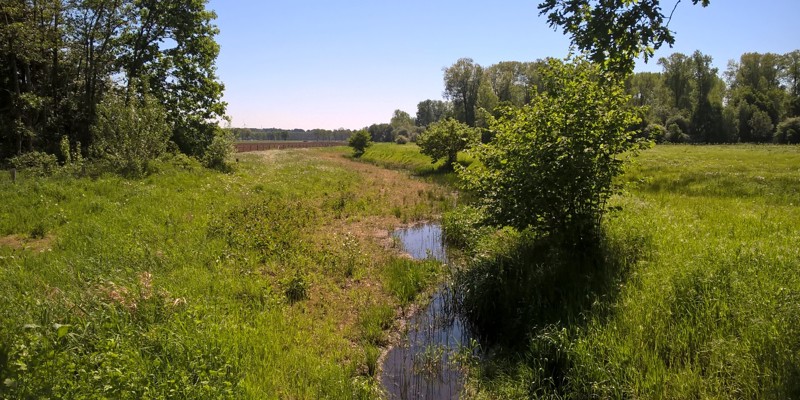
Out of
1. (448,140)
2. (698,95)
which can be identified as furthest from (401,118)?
(448,140)

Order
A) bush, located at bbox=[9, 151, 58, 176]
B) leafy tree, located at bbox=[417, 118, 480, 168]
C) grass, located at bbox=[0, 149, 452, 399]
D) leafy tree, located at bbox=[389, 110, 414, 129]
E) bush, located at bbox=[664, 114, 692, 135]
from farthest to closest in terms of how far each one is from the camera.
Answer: leafy tree, located at bbox=[389, 110, 414, 129] < bush, located at bbox=[664, 114, 692, 135] < leafy tree, located at bbox=[417, 118, 480, 168] < bush, located at bbox=[9, 151, 58, 176] < grass, located at bbox=[0, 149, 452, 399]

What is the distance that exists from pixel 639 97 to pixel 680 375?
334 ft

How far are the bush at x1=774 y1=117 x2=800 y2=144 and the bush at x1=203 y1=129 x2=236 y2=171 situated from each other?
76.5 meters

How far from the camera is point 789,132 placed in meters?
58.0

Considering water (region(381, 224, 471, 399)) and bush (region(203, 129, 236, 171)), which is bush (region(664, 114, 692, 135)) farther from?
water (region(381, 224, 471, 399))

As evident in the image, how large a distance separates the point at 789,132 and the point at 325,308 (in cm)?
7860

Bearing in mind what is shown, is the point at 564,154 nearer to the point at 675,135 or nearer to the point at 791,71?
the point at 675,135

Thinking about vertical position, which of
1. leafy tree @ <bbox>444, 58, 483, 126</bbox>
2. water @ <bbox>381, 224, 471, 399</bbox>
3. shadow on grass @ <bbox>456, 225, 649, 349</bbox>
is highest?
leafy tree @ <bbox>444, 58, 483, 126</bbox>

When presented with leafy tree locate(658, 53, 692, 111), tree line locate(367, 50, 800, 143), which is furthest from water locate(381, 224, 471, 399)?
leafy tree locate(658, 53, 692, 111)

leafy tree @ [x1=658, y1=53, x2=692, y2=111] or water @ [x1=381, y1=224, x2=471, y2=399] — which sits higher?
leafy tree @ [x1=658, y1=53, x2=692, y2=111]

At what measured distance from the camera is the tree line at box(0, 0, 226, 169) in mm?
19938

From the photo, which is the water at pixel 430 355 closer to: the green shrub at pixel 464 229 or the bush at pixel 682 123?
the green shrub at pixel 464 229

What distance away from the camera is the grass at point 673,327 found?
4.73 meters

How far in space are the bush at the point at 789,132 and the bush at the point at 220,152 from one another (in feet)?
251
